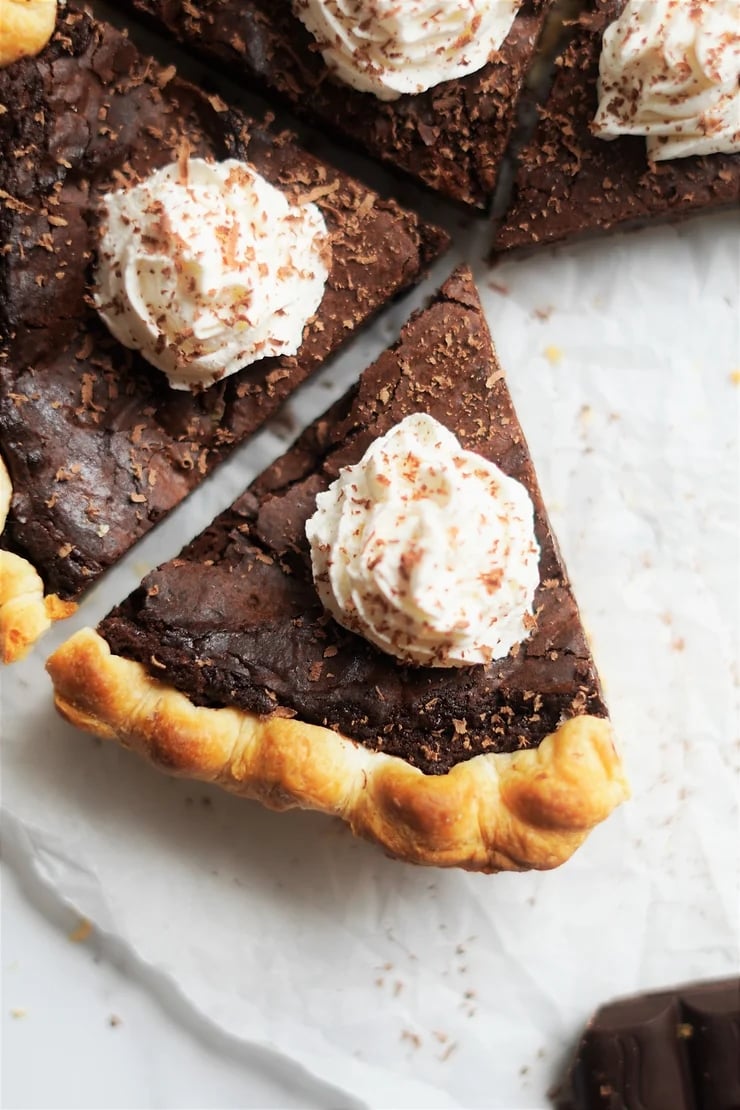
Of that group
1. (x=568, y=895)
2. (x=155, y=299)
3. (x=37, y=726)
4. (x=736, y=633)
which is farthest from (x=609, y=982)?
(x=155, y=299)

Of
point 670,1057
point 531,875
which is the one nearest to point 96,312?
point 531,875

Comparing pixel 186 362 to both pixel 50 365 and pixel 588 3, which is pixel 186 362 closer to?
pixel 50 365

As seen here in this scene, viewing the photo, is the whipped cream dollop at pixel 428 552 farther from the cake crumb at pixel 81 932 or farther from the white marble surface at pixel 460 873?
the cake crumb at pixel 81 932

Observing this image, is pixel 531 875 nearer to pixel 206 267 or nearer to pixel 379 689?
pixel 379 689

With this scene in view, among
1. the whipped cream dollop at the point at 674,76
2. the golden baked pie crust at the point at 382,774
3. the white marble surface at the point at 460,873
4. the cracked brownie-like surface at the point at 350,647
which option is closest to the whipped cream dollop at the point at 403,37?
the whipped cream dollop at the point at 674,76

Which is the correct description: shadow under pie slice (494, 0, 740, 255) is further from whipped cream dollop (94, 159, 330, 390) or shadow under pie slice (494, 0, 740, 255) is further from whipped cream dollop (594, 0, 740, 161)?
whipped cream dollop (94, 159, 330, 390)

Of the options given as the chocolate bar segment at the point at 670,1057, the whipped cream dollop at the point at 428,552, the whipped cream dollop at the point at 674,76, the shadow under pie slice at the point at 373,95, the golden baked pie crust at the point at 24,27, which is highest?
the golden baked pie crust at the point at 24,27
